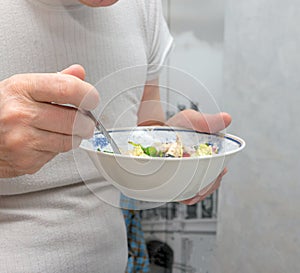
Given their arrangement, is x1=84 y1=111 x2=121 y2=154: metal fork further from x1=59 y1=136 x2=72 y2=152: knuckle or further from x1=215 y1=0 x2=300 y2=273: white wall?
x1=215 y1=0 x2=300 y2=273: white wall

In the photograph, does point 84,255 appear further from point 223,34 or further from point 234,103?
point 223,34

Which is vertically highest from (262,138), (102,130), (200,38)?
(200,38)

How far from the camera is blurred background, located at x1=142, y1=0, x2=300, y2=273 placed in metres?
1.10

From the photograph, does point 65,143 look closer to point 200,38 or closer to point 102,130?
point 102,130

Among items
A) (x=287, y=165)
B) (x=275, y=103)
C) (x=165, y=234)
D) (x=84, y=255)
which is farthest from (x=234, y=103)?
(x=84, y=255)

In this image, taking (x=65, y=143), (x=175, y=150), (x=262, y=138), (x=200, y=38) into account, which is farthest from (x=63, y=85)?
(x=200, y=38)

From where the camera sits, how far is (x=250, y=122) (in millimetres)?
1200

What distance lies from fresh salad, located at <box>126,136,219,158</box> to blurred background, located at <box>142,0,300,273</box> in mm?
518

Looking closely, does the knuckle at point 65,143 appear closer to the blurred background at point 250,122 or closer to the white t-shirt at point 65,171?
the white t-shirt at point 65,171

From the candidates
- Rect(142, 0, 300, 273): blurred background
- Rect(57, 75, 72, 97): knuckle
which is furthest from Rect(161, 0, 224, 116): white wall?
Rect(57, 75, 72, 97): knuckle

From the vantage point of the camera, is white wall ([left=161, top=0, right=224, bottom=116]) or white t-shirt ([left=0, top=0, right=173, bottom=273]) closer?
white t-shirt ([left=0, top=0, right=173, bottom=273])

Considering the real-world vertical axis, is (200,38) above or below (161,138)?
above

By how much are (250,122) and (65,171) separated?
63 centimetres

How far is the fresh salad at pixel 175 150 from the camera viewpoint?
0.62 m
